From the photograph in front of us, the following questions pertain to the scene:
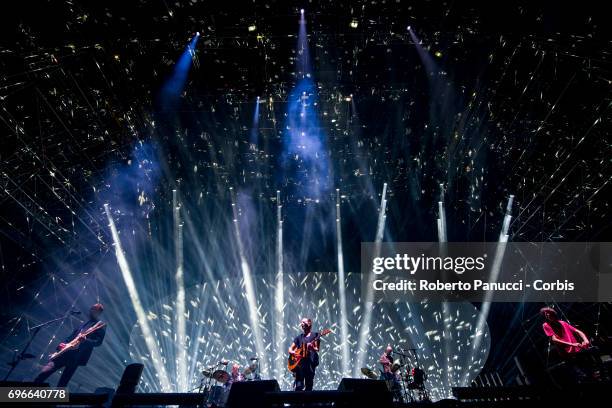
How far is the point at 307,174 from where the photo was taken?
9.34 meters

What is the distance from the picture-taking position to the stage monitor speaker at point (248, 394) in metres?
2.60

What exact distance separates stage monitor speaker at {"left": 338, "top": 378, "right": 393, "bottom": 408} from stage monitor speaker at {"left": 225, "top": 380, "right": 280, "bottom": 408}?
2.41 ft

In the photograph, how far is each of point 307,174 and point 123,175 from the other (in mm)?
4763

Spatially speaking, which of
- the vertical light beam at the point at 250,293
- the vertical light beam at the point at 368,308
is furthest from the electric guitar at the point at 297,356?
the vertical light beam at the point at 368,308

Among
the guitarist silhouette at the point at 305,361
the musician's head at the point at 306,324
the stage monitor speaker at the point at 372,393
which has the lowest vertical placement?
the guitarist silhouette at the point at 305,361

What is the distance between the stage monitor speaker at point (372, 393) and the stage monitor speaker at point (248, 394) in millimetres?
735

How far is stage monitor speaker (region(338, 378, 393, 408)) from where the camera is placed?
2.56 meters

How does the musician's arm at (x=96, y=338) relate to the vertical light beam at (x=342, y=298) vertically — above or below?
above

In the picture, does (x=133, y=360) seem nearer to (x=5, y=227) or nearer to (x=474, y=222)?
(x=5, y=227)

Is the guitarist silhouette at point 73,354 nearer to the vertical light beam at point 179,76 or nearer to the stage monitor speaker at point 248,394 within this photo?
the stage monitor speaker at point 248,394

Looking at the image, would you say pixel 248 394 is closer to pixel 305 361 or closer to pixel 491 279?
pixel 305 361

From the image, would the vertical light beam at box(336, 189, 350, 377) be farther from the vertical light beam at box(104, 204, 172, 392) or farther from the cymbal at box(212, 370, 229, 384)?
the vertical light beam at box(104, 204, 172, 392)

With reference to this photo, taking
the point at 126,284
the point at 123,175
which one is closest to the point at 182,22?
the point at 123,175

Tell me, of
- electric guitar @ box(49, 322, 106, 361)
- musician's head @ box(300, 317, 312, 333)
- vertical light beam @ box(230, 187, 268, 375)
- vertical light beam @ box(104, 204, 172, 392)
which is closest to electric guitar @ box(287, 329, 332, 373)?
musician's head @ box(300, 317, 312, 333)
